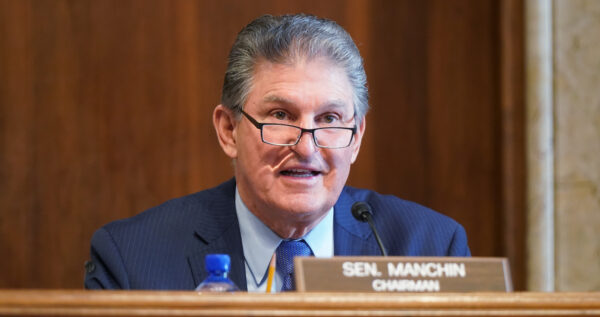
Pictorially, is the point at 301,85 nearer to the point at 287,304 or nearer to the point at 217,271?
the point at 217,271

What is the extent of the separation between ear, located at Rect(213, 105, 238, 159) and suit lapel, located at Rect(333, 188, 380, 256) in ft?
1.16

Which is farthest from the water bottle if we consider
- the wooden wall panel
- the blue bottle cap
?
the wooden wall panel

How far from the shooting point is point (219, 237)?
1.98m

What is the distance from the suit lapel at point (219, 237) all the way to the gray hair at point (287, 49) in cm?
30

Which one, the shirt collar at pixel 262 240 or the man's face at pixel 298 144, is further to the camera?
the shirt collar at pixel 262 240

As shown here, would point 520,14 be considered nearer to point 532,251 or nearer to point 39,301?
point 532,251

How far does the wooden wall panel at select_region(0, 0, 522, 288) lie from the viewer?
3.02m

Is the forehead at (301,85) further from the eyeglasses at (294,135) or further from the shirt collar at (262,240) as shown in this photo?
the shirt collar at (262,240)

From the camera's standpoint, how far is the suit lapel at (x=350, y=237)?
6.63 feet

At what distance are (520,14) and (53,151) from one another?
1.98 meters

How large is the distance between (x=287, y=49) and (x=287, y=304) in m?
0.96

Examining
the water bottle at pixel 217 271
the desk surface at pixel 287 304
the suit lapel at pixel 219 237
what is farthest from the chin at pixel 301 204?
the desk surface at pixel 287 304

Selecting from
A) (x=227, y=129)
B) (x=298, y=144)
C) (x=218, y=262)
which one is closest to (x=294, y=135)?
(x=298, y=144)

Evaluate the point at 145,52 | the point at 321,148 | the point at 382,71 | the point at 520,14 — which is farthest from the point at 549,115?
the point at 145,52
